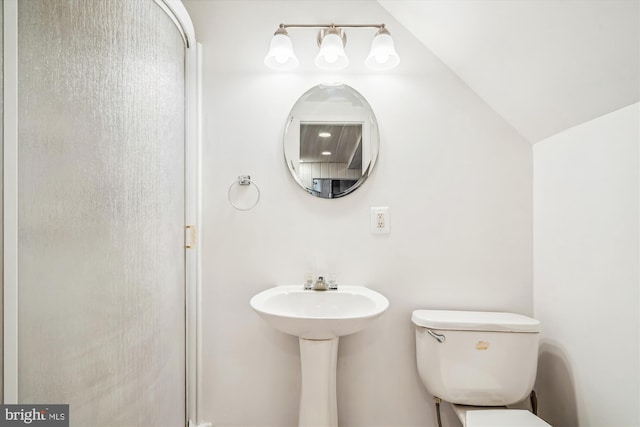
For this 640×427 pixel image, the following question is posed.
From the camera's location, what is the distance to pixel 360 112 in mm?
1456

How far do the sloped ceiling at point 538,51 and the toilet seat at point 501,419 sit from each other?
1.12 meters

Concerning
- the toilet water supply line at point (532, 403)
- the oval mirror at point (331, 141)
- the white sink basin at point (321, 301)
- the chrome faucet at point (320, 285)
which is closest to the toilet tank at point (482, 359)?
the toilet water supply line at point (532, 403)

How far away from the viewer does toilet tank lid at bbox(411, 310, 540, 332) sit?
123 centimetres

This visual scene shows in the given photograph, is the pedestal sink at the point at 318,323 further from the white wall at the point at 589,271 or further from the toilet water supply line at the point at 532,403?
the white wall at the point at 589,271

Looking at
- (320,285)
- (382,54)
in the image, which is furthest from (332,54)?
(320,285)

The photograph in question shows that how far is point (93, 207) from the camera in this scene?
847 mm

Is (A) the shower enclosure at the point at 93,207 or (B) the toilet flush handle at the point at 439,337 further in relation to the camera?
(B) the toilet flush handle at the point at 439,337

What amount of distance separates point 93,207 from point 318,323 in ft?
2.57

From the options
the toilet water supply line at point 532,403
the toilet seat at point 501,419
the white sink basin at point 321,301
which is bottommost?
the toilet water supply line at point 532,403

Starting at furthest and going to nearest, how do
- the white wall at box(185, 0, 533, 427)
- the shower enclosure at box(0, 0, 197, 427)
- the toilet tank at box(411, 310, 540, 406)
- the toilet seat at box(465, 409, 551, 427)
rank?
the white wall at box(185, 0, 533, 427) → the toilet tank at box(411, 310, 540, 406) → the toilet seat at box(465, 409, 551, 427) → the shower enclosure at box(0, 0, 197, 427)

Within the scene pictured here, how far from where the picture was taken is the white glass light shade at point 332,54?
131cm

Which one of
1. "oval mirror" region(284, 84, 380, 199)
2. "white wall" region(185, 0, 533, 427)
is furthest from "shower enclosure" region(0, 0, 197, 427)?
"oval mirror" region(284, 84, 380, 199)

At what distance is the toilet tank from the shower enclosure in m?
1.10

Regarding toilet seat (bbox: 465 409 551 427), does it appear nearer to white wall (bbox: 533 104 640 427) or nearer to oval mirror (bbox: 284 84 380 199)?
white wall (bbox: 533 104 640 427)
